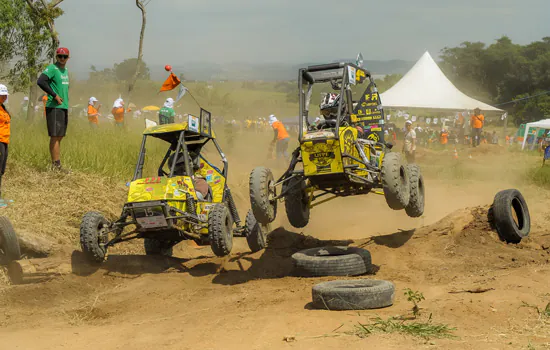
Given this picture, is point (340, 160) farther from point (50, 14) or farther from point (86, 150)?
point (50, 14)

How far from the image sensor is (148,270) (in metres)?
10.2

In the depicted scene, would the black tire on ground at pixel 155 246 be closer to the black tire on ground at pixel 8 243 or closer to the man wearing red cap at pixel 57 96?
the black tire on ground at pixel 8 243

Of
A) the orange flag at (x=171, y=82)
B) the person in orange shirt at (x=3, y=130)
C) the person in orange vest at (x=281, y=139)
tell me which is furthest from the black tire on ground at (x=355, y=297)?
the person in orange vest at (x=281, y=139)

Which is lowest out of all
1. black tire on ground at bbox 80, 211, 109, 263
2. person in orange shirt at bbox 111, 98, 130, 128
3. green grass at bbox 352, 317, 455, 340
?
green grass at bbox 352, 317, 455, 340

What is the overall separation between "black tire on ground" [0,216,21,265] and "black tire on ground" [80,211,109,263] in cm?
90

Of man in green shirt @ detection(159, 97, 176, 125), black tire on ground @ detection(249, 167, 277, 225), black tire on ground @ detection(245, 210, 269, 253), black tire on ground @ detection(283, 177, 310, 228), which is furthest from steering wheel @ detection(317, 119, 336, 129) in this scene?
man in green shirt @ detection(159, 97, 176, 125)

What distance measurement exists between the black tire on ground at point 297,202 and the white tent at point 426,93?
23.3m

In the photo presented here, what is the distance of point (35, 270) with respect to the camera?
9164mm

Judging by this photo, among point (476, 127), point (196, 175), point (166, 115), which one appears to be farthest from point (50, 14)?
point (476, 127)

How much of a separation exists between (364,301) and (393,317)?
703 mm

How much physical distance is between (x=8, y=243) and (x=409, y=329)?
5755 millimetres

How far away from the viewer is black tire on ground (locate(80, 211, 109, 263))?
31.0 ft

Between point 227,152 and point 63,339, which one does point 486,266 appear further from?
point 227,152

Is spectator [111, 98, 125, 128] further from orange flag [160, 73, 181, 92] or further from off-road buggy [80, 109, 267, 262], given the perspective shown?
off-road buggy [80, 109, 267, 262]
